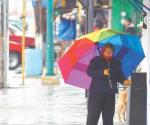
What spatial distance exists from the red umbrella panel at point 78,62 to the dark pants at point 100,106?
1.44ft

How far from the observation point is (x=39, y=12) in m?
31.1

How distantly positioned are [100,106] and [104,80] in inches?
16.8

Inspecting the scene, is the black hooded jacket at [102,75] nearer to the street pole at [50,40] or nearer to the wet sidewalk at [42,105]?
the wet sidewalk at [42,105]

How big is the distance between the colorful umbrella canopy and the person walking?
316 mm

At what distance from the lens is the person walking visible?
38.2 ft

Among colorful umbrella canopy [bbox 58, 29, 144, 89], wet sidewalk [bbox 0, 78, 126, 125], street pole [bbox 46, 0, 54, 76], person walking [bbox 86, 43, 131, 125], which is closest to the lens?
person walking [bbox 86, 43, 131, 125]

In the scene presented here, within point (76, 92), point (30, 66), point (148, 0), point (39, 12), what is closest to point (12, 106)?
point (76, 92)

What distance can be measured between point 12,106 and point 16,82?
21.5 feet

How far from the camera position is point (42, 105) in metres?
17.9

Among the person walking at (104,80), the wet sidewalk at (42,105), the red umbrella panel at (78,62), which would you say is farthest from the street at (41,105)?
the person walking at (104,80)

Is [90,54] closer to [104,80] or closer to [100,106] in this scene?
[104,80]

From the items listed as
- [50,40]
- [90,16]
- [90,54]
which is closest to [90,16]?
[90,16]

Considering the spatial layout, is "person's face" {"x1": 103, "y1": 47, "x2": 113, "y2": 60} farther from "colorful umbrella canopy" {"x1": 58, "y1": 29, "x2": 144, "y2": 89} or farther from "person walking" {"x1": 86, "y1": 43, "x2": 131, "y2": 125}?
"colorful umbrella canopy" {"x1": 58, "y1": 29, "x2": 144, "y2": 89}

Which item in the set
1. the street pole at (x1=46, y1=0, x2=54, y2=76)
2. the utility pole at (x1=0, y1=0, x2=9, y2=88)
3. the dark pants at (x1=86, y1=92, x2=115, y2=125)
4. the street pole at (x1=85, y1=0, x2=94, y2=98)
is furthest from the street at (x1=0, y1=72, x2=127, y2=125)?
the dark pants at (x1=86, y1=92, x2=115, y2=125)
